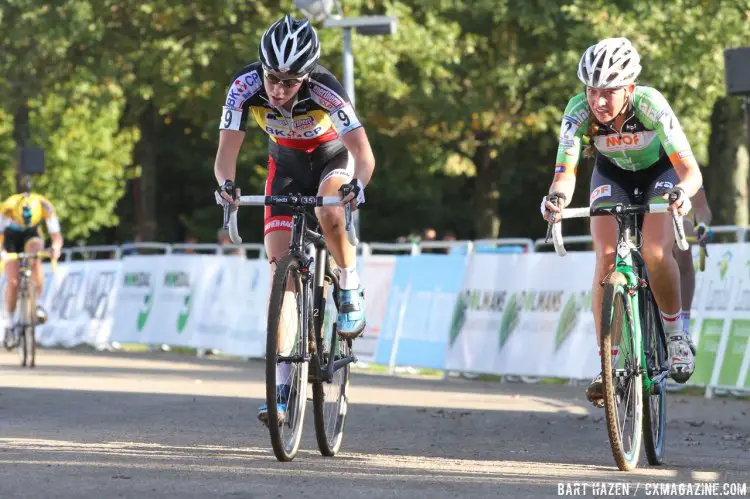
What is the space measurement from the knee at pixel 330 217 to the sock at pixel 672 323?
1939 mm

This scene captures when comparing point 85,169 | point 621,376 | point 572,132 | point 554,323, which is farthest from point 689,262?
point 85,169

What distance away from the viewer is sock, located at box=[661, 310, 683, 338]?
31.8 ft

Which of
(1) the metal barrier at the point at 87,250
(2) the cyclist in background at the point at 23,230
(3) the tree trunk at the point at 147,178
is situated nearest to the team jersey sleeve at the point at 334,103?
(2) the cyclist in background at the point at 23,230

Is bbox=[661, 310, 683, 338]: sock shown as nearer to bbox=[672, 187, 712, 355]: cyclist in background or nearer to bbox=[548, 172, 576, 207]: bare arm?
bbox=[672, 187, 712, 355]: cyclist in background

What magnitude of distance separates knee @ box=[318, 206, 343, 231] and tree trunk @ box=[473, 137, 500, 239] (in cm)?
3167

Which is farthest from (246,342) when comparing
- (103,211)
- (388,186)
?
(103,211)

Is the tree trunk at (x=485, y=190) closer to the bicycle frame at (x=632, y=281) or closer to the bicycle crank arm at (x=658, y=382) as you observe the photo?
the bicycle crank arm at (x=658, y=382)

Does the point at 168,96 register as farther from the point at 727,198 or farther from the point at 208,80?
the point at 727,198

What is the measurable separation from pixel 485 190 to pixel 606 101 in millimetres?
32601

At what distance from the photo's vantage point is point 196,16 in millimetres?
36906

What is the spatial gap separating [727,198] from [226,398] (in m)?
15.4

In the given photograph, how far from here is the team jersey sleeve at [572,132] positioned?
30.6 ft

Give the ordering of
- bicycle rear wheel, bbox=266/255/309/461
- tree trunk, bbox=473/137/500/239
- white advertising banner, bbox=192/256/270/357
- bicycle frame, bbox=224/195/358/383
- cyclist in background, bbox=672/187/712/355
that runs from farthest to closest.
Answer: tree trunk, bbox=473/137/500/239, white advertising banner, bbox=192/256/270/357, cyclist in background, bbox=672/187/712/355, bicycle frame, bbox=224/195/358/383, bicycle rear wheel, bbox=266/255/309/461

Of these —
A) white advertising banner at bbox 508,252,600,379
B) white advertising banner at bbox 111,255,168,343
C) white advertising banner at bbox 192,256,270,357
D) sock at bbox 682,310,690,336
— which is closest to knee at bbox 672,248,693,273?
sock at bbox 682,310,690,336
